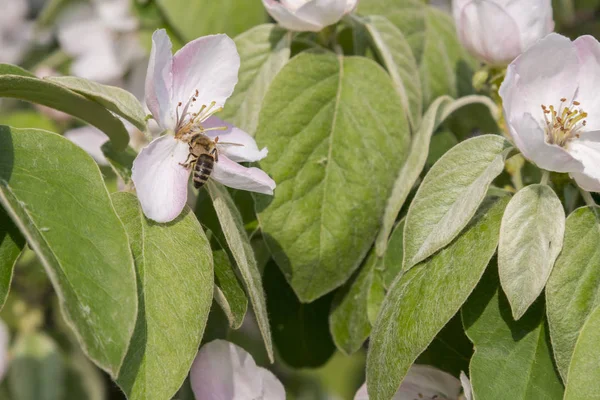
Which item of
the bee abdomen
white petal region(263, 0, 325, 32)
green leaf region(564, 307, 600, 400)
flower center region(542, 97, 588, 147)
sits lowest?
green leaf region(564, 307, 600, 400)

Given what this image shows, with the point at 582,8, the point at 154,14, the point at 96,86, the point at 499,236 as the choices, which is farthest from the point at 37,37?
the point at 499,236

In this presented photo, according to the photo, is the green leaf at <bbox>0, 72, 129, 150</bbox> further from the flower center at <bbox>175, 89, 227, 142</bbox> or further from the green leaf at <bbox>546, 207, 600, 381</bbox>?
the green leaf at <bbox>546, 207, 600, 381</bbox>

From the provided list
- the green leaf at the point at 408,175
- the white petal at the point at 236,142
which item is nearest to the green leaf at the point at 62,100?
the white petal at the point at 236,142

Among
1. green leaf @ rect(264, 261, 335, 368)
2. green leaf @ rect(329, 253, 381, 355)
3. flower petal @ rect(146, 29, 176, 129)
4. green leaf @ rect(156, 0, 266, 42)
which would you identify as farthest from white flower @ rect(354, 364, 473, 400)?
green leaf @ rect(156, 0, 266, 42)

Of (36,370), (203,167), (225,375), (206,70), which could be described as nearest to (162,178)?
(203,167)

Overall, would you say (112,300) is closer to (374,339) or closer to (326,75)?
(374,339)

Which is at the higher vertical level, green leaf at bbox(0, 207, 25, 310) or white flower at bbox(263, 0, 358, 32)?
white flower at bbox(263, 0, 358, 32)

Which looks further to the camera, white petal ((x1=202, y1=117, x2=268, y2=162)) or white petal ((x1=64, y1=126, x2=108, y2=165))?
white petal ((x1=64, y1=126, x2=108, y2=165))
